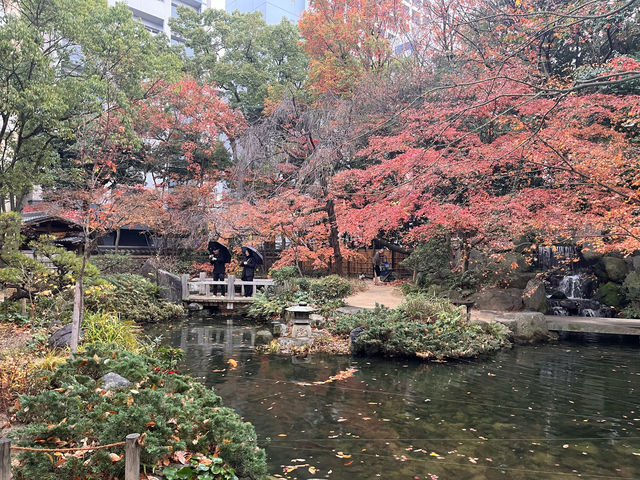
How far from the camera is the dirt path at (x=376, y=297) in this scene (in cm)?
1515

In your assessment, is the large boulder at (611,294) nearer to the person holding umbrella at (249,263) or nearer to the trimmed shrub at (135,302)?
the person holding umbrella at (249,263)

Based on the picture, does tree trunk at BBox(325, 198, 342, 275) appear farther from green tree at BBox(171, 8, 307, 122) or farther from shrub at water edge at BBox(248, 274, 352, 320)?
green tree at BBox(171, 8, 307, 122)

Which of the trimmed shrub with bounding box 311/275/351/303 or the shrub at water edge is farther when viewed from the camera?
the trimmed shrub with bounding box 311/275/351/303

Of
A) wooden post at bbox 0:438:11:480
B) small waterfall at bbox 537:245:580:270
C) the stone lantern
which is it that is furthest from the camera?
small waterfall at bbox 537:245:580:270

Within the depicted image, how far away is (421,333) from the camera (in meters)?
10.4

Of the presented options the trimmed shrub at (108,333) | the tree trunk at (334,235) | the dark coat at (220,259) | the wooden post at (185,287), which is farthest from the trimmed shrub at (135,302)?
the tree trunk at (334,235)

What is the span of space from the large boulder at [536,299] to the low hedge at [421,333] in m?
3.43

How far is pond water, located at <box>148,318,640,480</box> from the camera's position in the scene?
508cm

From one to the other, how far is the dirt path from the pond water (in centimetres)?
498

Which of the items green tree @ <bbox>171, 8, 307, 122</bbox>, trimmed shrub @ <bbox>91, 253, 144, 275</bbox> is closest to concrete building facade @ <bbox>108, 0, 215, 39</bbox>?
green tree @ <bbox>171, 8, 307, 122</bbox>

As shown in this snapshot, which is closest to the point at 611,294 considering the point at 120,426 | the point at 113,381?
the point at 113,381

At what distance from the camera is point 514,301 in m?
14.6

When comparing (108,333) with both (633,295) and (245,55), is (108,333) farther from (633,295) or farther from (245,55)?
(245,55)

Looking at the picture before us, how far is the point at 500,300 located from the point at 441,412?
349 inches
